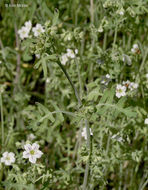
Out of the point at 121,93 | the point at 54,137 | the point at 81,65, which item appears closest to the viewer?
the point at 121,93

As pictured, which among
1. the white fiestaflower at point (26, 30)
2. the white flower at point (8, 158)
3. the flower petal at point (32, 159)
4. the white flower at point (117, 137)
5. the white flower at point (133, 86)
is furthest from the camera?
the white fiestaflower at point (26, 30)

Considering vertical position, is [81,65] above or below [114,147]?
above

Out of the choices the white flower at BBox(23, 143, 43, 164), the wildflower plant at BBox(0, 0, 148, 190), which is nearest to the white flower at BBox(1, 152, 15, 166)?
the wildflower plant at BBox(0, 0, 148, 190)

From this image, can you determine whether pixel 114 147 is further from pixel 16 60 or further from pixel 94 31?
pixel 16 60

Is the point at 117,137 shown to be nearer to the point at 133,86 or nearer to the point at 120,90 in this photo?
the point at 120,90

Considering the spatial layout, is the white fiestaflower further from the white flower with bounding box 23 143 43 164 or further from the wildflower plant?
the white flower with bounding box 23 143 43 164

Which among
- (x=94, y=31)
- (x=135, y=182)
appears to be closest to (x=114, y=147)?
(x=135, y=182)

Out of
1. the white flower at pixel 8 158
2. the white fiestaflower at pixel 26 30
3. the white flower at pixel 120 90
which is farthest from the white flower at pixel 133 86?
the white fiestaflower at pixel 26 30

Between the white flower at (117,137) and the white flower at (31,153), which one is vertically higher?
the white flower at (117,137)

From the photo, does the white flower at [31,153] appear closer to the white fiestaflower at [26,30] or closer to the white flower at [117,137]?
the white flower at [117,137]
